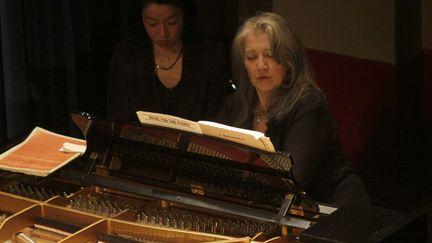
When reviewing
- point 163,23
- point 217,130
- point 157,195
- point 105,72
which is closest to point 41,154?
point 157,195

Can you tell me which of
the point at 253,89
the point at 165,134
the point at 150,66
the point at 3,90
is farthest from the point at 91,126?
the point at 3,90

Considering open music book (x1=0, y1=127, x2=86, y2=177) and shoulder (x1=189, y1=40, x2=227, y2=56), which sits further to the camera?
shoulder (x1=189, y1=40, x2=227, y2=56)

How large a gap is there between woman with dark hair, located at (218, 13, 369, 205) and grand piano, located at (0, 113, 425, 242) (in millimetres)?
451

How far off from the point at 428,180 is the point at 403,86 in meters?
0.46

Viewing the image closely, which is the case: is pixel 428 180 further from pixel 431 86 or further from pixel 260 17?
pixel 260 17

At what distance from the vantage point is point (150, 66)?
4.35m

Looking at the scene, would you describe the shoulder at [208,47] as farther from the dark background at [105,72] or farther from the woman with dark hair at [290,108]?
the woman with dark hair at [290,108]

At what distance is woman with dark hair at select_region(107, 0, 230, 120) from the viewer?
4.27m

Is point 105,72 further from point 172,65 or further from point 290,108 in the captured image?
point 290,108

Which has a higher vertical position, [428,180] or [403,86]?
[403,86]

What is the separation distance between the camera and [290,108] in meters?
3.51

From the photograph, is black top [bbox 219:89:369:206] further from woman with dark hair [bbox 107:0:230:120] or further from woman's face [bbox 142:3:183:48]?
woman's face [bbox 142:3:183:48]

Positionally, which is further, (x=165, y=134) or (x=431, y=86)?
(x=431, y=86)

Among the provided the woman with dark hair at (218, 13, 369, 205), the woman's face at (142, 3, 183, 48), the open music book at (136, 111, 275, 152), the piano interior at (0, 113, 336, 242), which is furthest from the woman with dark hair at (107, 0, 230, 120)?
the open music book at (136, 111, 275, 152)
